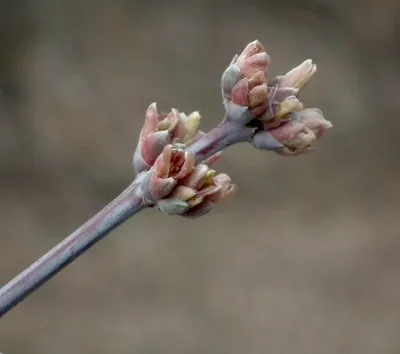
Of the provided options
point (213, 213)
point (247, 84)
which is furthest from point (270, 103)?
point (213, 213)

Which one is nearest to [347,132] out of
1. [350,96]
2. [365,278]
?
[350,96]

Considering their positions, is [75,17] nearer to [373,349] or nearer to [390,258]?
[390,258]

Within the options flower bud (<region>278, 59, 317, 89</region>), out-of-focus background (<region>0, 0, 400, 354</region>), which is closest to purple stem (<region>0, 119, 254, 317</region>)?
flower bud (<region>278, 59, 317, 89</region>)

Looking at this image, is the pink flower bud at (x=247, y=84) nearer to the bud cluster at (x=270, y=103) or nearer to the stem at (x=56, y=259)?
the bud cluster at (x=270, y=103)

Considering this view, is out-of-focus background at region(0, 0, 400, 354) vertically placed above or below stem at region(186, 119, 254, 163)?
above

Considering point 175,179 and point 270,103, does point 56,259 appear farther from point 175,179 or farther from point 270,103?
point 270,103

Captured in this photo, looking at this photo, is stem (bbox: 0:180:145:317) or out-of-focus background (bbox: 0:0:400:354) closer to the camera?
stem (bbox: 0:180:145:317)

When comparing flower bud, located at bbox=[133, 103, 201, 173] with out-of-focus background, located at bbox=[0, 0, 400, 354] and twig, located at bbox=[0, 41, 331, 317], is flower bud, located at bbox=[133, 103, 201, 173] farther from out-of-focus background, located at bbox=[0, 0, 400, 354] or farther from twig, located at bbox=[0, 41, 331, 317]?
out-of-focus background, located at bbox=[0, 0, 400, 354]
